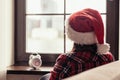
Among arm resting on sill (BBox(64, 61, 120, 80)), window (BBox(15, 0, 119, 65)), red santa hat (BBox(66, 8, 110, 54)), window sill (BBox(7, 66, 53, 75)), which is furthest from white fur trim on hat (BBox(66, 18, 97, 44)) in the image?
window (BBox(15, 0, 119, 65))

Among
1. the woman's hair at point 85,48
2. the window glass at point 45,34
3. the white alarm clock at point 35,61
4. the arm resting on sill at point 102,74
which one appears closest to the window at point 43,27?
the window glass at point 45,34

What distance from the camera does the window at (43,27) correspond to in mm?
2229

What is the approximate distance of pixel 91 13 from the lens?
1.49m

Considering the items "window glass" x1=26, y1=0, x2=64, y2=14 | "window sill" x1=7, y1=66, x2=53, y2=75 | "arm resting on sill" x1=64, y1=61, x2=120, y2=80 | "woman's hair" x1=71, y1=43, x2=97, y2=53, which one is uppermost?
"window glass" x1=26, y1=0, x2=64, y2=14

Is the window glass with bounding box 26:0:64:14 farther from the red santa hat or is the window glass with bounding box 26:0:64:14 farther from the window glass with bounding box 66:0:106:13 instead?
the red santa hat

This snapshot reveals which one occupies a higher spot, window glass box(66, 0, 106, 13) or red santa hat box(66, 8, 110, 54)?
window glass box(66, 0, 106, 13)

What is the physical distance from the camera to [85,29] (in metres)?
1.40

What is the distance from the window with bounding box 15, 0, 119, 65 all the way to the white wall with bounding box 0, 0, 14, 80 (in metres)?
0.07

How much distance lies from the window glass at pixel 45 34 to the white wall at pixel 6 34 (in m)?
0.15

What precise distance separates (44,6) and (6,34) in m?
0.41

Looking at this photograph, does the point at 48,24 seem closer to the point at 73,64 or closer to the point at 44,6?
the point at 44,6

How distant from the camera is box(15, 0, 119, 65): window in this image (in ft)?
7.31

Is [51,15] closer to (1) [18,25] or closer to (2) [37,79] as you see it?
(1) [18,25]

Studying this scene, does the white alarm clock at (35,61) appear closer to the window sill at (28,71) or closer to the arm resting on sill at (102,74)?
the window sill at (28,71)
